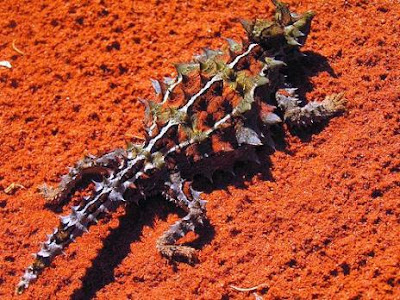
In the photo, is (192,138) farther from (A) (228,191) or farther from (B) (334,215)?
(B) (334,215)

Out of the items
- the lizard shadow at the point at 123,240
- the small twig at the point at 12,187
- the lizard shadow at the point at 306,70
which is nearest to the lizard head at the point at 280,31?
the lizard shadow at the point at 306,70

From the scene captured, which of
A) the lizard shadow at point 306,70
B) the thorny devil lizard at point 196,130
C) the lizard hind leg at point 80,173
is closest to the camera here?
the thorny devil lizard at point 196,130

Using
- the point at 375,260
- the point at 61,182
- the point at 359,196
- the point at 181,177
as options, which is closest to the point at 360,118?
the point at 359,196

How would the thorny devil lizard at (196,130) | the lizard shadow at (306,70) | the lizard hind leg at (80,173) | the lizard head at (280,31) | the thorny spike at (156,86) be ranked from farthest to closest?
1. the lizard shadow at (306,70)
2. the thorny spike at (156,86)
3. the lizard head at (280,31)
4. the lizard hind leg at (80,173)
5. the thorny devil lizard at (196,130)

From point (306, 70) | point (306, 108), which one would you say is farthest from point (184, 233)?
point (306, 70)

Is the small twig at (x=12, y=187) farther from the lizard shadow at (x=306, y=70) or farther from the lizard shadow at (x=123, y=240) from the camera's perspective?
the lizard shadow at (x=306, y=70)

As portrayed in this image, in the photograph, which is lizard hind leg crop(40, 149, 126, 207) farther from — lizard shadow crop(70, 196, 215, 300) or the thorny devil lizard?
lizard shadow crop(70, 196, 215, 300)
